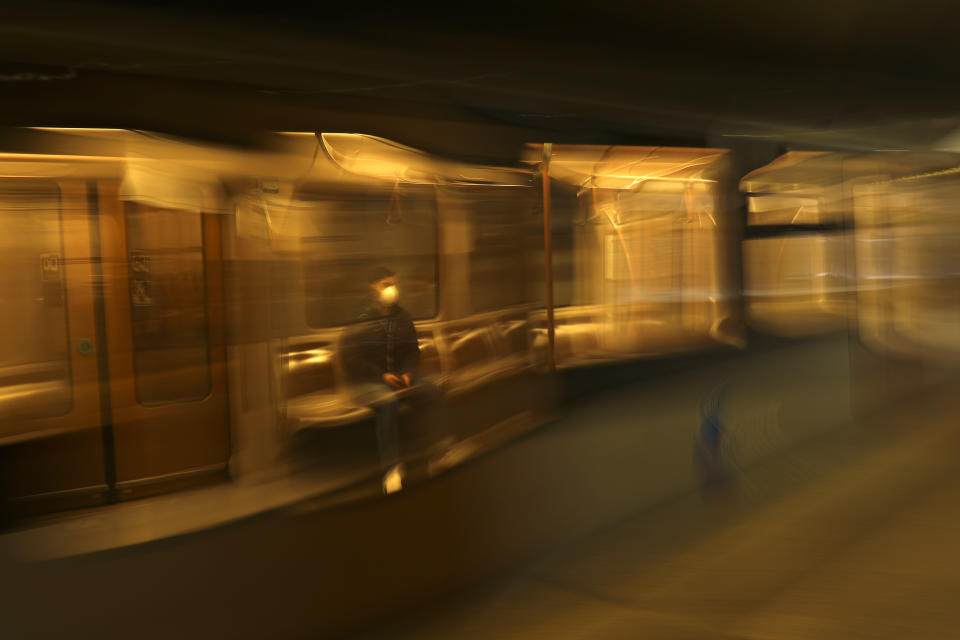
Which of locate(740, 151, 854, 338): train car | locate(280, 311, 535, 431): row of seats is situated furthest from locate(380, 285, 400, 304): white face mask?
locate(740, 151, 854, 338): train car

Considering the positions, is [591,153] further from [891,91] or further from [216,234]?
[891,91]

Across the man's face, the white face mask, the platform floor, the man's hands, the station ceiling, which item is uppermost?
the station ceiling

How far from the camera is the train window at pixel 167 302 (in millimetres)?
2199

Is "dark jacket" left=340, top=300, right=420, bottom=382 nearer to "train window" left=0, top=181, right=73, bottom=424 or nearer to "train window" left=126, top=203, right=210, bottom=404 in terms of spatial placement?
"train window" left=126, top=203, right=210, bottom=404

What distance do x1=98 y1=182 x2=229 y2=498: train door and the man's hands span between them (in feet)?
1.83

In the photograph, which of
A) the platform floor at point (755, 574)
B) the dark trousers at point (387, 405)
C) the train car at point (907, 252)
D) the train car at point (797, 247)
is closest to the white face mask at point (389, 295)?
the dark trousers at point (387, 405)

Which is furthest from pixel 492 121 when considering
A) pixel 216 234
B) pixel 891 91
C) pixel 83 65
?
pixel 891 91

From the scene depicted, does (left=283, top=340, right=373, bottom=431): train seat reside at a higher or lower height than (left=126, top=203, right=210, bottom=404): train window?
lower

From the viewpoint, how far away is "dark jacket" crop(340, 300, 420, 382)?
2561mm

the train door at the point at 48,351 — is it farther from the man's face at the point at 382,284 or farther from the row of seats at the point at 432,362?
the man's face at the point at 382,284

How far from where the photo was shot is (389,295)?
263 centimetres

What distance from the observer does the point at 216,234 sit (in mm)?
2289

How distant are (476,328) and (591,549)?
1.08 metres

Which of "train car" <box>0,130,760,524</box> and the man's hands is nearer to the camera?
"train car" <box>0,130,760,524</box>
